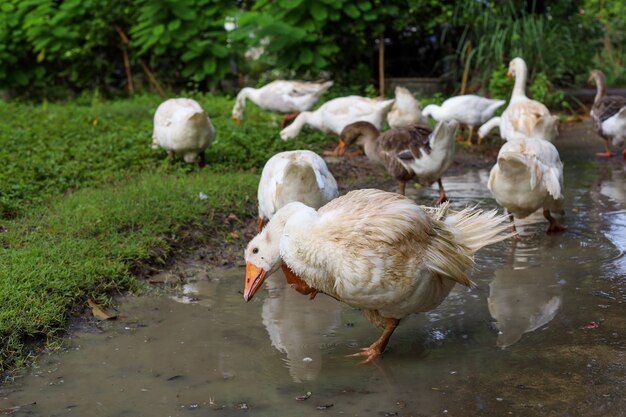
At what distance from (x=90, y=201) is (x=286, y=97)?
5.73m

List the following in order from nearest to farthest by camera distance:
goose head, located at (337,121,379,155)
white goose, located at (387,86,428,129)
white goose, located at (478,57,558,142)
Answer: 1. goose head, located at (337,121,379,155)
2. white goose, located at (478,57,558,142)
3. white goose, located at (387,86,428,129)

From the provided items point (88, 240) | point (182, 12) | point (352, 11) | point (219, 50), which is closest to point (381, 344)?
point (88, 240)

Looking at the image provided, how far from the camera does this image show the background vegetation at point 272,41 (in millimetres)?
13797

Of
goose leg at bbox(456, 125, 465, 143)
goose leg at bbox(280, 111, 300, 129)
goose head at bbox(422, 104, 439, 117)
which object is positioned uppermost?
goose head at bbox(422, 104, 439, 117)

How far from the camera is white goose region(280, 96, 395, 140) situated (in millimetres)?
11062

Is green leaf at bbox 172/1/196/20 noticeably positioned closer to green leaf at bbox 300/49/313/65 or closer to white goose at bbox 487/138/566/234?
green leaf at bbox 300/49/313/65

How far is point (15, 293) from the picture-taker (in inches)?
196

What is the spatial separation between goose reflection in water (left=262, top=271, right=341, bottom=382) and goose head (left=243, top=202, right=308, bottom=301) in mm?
417

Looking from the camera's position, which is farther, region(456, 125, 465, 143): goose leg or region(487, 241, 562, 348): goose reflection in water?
region(456, 125, 465, 143): goose leg

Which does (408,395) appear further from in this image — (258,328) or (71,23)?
(71,23)

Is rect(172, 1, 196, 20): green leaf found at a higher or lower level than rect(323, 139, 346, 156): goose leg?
higher

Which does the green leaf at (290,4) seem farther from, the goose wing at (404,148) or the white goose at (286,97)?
the goose wing at (404,148)

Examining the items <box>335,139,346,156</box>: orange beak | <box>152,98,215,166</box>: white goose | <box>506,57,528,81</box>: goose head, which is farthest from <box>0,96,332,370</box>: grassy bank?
<box>506,57,528,81</box>: goose head

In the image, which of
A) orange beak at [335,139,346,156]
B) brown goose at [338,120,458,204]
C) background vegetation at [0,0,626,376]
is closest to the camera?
A: background vegetation at [0,0,626,376]
